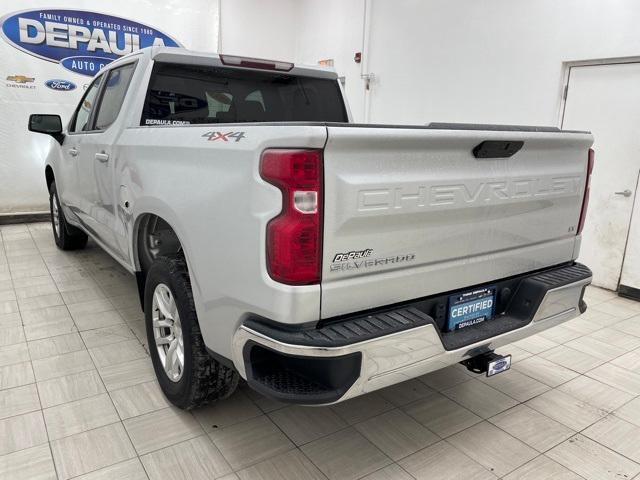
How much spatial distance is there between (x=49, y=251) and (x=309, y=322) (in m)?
4.70

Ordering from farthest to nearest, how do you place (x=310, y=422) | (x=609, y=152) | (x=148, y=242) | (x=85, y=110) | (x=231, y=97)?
1. (x=609, y=152)
2. (x=85, y=110)
3. (x=231, y=97)
4. (x=148, y=242)
5. (x=310, y=422)

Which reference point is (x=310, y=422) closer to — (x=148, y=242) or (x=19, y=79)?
(x=148, y=242)

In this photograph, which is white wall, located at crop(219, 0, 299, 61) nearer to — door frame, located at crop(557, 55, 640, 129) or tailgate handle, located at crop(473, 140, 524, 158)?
door frame, located at crop(557, 55, 640, 129)

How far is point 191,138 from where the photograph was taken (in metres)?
2.02

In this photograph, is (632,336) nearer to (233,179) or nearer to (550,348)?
(550,348)

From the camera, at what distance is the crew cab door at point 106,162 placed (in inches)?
116

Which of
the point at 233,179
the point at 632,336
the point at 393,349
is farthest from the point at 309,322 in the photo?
the point at 632,336

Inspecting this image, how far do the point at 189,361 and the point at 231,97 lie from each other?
1612mm

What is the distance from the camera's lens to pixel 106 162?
3002mm

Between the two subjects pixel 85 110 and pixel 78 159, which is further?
pixel 85 110

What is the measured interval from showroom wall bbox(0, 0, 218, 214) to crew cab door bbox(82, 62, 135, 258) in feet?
12.8

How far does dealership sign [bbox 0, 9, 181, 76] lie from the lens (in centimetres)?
648

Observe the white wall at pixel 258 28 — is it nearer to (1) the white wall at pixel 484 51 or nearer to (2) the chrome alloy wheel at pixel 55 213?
(1) the white wall at pixel 484 51

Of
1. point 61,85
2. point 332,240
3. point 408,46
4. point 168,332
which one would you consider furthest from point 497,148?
point 61,85
